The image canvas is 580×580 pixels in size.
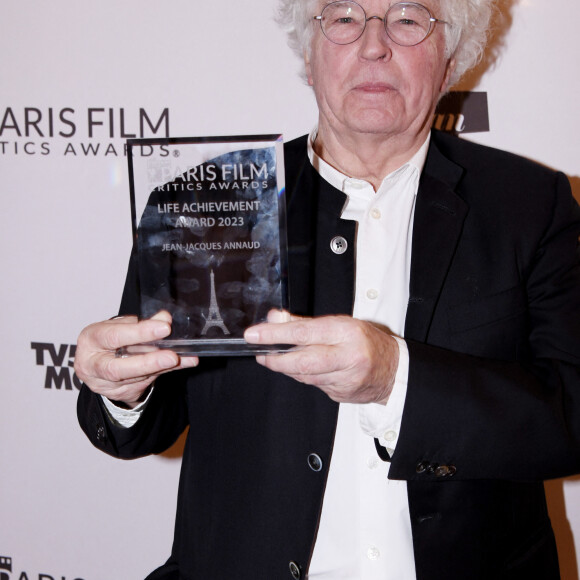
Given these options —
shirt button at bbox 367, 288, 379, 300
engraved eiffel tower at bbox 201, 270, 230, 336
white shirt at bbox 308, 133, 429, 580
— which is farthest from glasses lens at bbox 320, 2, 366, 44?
engraved eiffel tower at bbox 201, 270, 230, 336

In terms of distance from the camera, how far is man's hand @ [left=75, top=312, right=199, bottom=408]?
0.90 metres

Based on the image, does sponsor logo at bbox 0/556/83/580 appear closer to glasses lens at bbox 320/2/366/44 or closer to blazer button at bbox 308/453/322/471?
blazer button at bbox 308/453/322/471

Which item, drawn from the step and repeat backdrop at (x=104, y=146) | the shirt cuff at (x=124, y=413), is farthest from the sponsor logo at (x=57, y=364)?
the shirt cuff at (x=124, y=413)

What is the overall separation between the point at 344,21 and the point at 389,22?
3.3 inches

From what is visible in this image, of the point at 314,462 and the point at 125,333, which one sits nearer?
the point at 125,333

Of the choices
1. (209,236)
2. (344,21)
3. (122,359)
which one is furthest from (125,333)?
(344,21)

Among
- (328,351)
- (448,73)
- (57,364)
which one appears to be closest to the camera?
(328,351)

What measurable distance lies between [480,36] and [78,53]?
1.10 meters

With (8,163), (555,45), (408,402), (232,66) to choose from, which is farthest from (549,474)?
(8,163)

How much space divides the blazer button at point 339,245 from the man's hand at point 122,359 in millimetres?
357

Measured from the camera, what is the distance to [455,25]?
129 centimetres

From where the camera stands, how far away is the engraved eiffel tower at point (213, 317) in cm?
95

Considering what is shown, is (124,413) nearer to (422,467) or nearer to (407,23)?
(422,467)

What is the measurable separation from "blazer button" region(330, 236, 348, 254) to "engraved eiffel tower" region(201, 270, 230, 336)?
0.30 metres
